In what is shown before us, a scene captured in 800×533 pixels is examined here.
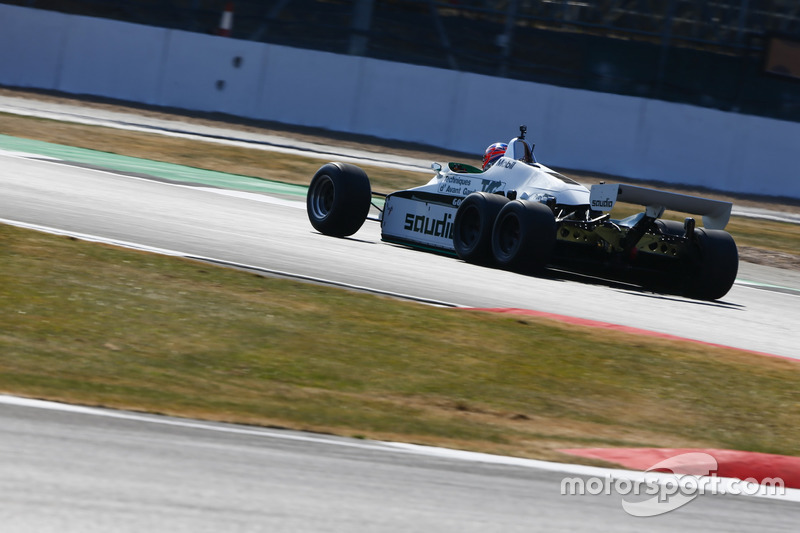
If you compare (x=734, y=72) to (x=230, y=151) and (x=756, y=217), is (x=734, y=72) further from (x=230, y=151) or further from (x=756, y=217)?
(x=230, y=151)

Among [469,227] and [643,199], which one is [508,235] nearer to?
[469,227]

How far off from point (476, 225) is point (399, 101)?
16896 millimetres

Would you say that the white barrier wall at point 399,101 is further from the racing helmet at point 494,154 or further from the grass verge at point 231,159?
the racing helmet at point 494,154

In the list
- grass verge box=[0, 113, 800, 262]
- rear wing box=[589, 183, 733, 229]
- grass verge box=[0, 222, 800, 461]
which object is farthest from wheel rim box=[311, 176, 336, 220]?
grass verge box=[0, 113, 800, 262]

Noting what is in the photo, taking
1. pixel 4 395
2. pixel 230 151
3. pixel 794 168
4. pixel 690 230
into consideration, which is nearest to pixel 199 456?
pixel 4 395

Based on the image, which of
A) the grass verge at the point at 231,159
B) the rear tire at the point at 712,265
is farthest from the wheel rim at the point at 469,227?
the grass verge at the point at 231,159

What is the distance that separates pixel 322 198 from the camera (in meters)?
12.6

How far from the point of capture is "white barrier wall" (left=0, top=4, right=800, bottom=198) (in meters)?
27.1

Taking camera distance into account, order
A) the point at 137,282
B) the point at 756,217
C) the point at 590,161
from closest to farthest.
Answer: the point at 137,282, the point at 756,217, the point at 590,161

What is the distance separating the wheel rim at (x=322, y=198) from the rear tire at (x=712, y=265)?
396cm

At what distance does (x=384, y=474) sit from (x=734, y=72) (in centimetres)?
2977

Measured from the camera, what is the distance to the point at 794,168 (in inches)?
1091

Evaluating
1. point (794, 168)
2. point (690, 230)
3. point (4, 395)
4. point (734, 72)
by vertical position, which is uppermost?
point (734, 72)

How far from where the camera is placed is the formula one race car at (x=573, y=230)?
33.9 ft
